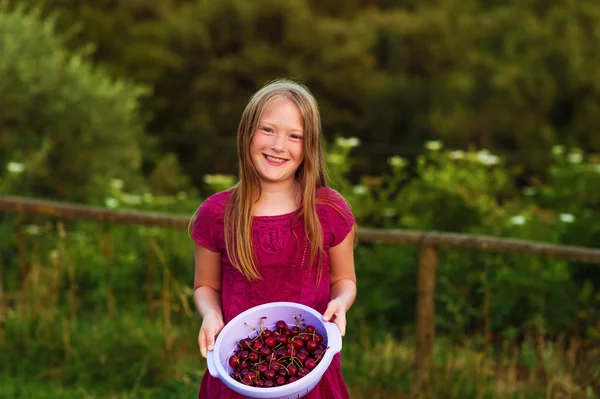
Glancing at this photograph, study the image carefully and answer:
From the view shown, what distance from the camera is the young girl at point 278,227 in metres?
2.29

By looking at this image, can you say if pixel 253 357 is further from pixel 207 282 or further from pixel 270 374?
pixel 207 282

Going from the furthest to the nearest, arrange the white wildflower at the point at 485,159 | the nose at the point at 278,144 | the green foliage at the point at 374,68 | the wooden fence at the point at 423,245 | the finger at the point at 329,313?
the green foliage at the point at 374,68
the white wildflower at the point at 485,159
the wooden fence at the point at 423,245
the nose at the point at 278,144
the finger at the point at 329,313

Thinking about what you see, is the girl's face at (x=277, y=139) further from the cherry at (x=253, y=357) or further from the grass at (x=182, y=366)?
the grass at (x=182, y=366)

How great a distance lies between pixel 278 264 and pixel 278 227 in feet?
0.31

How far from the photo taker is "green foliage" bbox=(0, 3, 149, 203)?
23.6 feet

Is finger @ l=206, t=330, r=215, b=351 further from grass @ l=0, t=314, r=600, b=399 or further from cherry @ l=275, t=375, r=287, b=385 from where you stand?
grass @ l=0, t=314, r=600, b=399

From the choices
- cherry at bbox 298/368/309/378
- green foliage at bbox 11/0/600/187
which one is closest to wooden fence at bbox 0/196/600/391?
cherry at bbox 298/368/309/378

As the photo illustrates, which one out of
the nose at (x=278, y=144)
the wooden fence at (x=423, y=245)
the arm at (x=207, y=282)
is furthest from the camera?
the wooden fence at (x=423, y=245)

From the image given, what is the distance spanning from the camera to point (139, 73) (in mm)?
21953

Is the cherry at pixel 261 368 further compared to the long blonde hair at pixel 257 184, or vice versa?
the long blonde hair at pixel 257 184

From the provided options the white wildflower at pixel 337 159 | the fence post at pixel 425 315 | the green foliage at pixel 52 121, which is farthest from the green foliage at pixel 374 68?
the fence post at pixel 425 315

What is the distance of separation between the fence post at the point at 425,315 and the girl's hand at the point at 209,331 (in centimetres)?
173

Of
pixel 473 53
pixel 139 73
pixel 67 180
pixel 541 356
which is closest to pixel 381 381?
pixel 541 356

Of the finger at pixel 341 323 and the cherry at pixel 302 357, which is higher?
the finger at pixel 341 323
